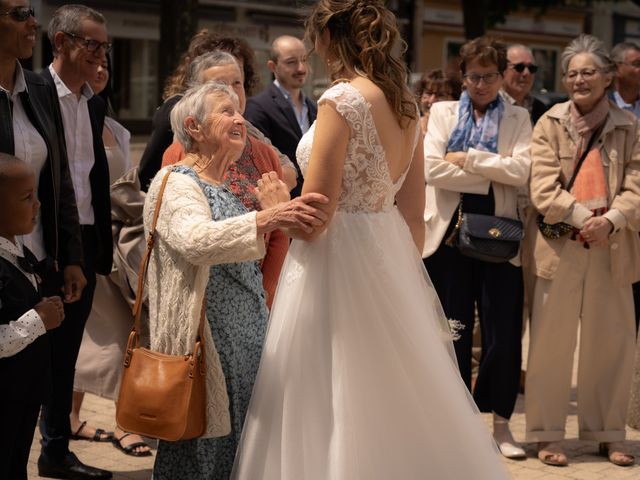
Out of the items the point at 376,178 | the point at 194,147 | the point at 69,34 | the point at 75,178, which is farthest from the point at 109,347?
the point at 376,178

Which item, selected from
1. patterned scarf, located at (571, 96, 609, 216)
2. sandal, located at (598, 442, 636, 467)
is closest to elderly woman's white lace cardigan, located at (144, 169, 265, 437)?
patterned scarf, located at (571, 96, 609, 216)

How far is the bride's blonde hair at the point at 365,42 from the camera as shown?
4004 millimetres

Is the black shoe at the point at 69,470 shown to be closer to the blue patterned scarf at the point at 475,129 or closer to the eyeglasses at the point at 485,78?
the blue patterned scarf at the point at 475,129

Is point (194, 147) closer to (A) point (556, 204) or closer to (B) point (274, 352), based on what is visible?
(B) point (274, 352)

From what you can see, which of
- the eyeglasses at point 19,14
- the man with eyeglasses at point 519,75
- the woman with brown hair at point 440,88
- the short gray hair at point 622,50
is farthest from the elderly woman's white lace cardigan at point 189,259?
the short gray hair at point 622,50

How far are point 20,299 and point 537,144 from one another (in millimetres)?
3295

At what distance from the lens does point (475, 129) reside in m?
6.20

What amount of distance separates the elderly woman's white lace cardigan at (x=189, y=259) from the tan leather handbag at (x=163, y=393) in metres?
0.04

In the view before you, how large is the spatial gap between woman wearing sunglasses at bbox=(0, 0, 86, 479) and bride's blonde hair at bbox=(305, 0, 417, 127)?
49.2 inches

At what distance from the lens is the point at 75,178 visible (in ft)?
17.4

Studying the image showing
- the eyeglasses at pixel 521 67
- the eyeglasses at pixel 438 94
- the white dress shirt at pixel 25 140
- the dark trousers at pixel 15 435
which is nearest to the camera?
the dark trousers at pixel 15 435

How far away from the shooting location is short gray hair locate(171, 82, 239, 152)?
4.13 metres

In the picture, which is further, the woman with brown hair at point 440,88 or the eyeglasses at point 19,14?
the woman with brown hair at point 440,88

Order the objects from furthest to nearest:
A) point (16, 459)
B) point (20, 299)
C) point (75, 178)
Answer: point (75, 178) < point (16, 459) < point (20, 299)
